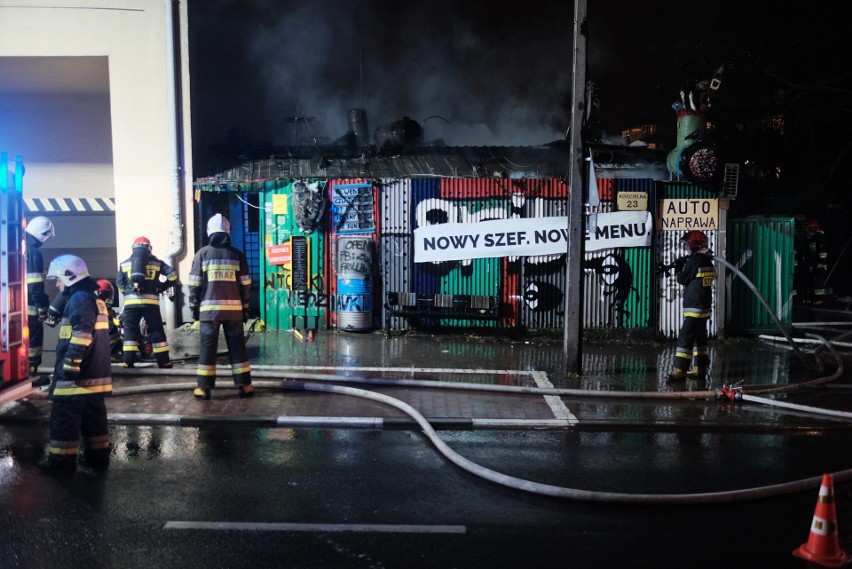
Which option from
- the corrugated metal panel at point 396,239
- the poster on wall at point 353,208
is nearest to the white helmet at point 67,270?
the poster on wall at point 353,208

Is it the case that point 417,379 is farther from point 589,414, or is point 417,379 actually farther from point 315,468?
point 315,468

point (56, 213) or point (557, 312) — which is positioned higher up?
point (56, 213)

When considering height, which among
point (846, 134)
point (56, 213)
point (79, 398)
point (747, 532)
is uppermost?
point (846, 134)

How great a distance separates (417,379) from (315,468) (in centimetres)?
332

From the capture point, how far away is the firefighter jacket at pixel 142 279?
9195 millimetres

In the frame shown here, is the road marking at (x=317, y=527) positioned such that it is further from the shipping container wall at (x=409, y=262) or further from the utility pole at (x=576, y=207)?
the shipping container wall at (x=409, y=262)

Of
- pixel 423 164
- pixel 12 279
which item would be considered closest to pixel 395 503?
pixel 12 279

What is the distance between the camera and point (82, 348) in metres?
5.67

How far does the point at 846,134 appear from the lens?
21.0 metres

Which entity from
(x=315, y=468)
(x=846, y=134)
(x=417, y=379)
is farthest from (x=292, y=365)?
(x=846, y=134)

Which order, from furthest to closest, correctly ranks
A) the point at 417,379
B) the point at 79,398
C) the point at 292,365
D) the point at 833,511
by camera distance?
1. the point at 292,365
2. the point at 417,379
3. the point at 79,398
4. the point at 833,511

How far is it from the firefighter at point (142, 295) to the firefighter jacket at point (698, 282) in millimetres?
6729

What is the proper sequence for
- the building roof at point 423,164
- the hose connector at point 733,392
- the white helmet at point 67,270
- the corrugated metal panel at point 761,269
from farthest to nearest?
the building roof at point 423,164 → the corrugated metal panel at point 761,269 → the hose connector at point 733,392 → the white helmet at point 67,270

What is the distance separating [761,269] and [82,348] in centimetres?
1122
